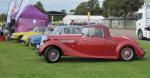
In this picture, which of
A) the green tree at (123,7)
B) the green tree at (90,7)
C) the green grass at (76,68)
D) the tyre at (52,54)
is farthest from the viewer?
the green tree at (90,7)

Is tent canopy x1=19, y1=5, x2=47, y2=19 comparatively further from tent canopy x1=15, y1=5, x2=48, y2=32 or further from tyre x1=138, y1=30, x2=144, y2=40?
tyre x1=138, y1=30, x2=144, y2=40

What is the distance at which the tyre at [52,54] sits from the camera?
52.7 feet

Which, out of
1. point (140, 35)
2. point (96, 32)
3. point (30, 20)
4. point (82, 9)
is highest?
point (82, 9)

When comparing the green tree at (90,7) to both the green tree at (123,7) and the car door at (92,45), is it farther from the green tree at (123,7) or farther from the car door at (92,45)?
the car door at (92,45)

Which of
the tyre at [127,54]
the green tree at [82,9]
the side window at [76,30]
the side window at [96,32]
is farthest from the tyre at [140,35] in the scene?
the green tree at [82,9]

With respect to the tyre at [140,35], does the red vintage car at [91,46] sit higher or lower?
higher

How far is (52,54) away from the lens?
16.2m

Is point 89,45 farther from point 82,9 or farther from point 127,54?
point 82,9

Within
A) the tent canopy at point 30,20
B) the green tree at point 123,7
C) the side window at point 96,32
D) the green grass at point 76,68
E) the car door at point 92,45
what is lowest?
the green grass at point 76,68

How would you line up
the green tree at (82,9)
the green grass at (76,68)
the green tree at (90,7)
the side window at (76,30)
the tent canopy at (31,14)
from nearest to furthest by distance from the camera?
the green grass at (76,68) < the side window at (76,30) < the tent canopy at (31,14) < the green tree at (82,9) < the green tree at (90,7)

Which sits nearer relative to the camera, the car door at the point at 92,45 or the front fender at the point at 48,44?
the front fender at the point at 48,44

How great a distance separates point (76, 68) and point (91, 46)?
7.66ft

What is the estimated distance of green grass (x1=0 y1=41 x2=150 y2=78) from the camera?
41.1 feet

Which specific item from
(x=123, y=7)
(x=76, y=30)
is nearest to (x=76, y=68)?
(x=76, y=30)
